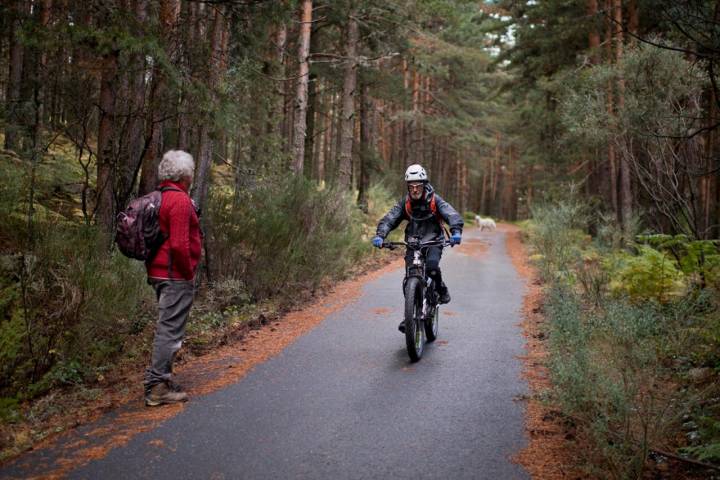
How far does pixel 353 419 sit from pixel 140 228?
2464 millimetres

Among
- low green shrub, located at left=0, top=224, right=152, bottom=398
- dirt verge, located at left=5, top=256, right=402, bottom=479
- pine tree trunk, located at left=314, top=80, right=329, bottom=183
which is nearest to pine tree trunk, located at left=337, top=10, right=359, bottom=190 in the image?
pine tree trunk, located at left=314, top=80, right=329, bottom=183

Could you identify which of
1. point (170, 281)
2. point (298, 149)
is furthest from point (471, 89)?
point (170, 281)

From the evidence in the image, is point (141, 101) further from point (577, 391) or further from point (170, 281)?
point (577, 391)

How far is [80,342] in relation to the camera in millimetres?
5762

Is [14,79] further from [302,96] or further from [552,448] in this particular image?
[552,448]

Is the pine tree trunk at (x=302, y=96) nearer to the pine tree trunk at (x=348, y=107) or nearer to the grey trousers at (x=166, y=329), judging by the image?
the pine tree trunk at (x=348, y=107)

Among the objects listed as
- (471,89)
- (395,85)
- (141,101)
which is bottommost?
(141,101)

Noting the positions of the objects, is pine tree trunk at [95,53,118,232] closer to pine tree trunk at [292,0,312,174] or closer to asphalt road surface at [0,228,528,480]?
asphalt road surface at [0,228,528,480]

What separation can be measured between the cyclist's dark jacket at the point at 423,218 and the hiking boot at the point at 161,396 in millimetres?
3212

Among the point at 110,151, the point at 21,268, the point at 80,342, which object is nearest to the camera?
the point at 21,268

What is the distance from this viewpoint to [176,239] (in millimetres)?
5223

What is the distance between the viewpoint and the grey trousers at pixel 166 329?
5316 millimetres

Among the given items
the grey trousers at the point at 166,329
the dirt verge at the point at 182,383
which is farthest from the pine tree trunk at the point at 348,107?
the grey trousers at the point at 166,329

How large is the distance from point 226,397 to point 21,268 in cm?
219
